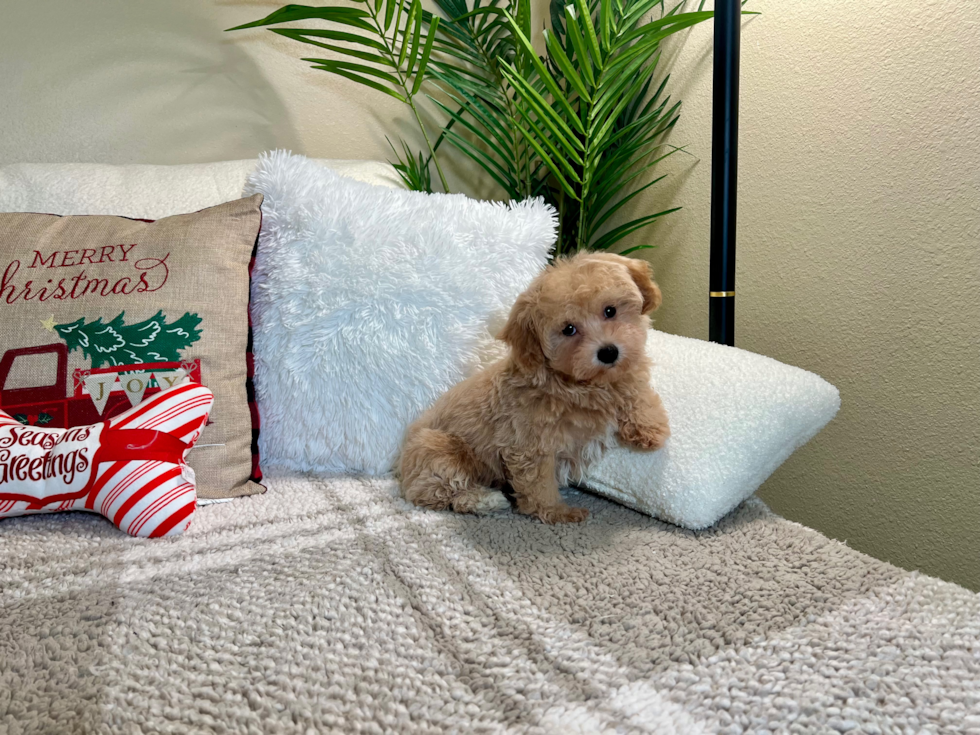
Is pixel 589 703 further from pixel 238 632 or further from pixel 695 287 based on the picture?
pixel 695 287

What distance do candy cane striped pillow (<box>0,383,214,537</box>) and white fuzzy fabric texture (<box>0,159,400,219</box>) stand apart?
476mm

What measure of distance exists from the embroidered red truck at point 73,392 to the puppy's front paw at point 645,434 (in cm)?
69

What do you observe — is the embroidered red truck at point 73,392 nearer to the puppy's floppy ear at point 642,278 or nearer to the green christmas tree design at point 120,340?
the green christmas tree design at point 120,340

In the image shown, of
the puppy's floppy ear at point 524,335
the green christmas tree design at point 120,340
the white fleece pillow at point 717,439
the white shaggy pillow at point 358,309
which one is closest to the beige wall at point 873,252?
the white fleece pillow at point 717,439

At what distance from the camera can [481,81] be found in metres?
1.72

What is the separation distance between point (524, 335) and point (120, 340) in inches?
24.2

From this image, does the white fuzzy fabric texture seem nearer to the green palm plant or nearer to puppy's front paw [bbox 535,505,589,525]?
the green palm plant

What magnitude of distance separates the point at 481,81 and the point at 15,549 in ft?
4.87

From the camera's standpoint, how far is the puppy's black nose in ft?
2.69

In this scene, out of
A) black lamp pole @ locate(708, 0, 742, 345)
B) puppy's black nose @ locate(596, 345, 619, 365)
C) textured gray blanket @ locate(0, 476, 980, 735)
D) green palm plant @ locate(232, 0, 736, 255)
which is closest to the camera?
textured gray blanket @ locate(0, 476, 980, 735)

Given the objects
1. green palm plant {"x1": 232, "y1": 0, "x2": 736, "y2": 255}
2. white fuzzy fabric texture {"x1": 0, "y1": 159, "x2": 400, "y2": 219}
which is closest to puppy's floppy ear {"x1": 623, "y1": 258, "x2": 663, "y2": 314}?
green palm plant {"x1": 232, "y1": 0, "x2": 736, "y2": 255}

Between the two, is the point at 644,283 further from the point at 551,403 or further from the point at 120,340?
the point at 120,340

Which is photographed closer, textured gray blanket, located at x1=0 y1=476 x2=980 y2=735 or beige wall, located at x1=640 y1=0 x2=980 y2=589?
textured gray blanket, located at x1=0 y1=476 x2=980 y2=735

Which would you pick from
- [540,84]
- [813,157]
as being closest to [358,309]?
[813,157]
